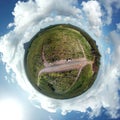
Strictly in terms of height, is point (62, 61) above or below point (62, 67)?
above

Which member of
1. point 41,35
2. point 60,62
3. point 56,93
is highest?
point 41,35

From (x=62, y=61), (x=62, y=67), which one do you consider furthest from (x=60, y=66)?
(x=62, y=61)

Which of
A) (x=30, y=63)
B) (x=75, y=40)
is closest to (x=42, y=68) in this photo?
(x=30, y=63)

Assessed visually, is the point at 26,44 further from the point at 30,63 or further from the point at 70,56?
the point at 70,56

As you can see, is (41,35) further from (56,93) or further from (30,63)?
(56,93)

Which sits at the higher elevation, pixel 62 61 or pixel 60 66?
pixel 62 61

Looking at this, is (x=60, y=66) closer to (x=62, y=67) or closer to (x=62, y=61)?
(x=62, y=67)

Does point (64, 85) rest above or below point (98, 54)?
below
